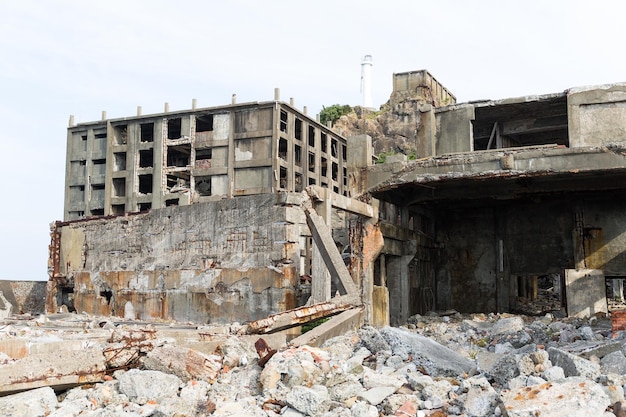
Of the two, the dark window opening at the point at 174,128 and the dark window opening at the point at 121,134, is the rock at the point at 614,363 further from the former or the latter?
the dark window opening at the point at 121,134

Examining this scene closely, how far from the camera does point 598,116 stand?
1392cm

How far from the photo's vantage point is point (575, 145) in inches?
547

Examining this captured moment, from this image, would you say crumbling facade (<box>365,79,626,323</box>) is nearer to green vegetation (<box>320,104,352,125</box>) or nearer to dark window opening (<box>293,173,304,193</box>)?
dark window opening (<box>293,173,304,193</box>)

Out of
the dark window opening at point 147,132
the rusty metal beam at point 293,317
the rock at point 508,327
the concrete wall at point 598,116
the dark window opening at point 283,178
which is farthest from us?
the dark window opening at point 147,132

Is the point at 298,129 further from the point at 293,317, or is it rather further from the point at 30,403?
the point at 30,403

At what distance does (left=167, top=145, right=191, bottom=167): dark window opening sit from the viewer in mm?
38125

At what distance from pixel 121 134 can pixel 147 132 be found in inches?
75.2

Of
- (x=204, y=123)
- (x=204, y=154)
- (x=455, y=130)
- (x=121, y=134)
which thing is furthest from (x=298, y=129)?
(x=455, y=130)

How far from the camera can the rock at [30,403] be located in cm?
541

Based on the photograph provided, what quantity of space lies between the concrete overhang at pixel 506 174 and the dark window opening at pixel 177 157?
24.7 metres

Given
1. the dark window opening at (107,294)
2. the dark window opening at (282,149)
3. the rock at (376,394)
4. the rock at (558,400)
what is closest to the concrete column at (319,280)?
the rock at (376,394)

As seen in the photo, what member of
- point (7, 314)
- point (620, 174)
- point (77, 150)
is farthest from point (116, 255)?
point (77, 150)

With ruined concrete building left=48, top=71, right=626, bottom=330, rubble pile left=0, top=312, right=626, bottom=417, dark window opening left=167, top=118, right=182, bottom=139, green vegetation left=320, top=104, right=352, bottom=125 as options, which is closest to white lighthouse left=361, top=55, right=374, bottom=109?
green vegetation left=320, top=104, right=352, bottom=125

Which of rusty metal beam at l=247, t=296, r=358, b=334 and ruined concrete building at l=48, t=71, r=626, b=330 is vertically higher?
ruined concrete building at l=48, t=71, r=626, b=330
